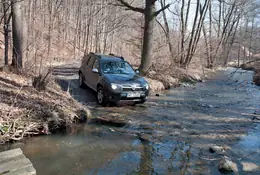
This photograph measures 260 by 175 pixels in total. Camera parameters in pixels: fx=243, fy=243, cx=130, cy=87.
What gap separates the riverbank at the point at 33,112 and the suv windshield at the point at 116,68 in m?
1.96

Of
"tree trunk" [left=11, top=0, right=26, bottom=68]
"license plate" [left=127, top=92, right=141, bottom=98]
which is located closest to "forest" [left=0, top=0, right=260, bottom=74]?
"tree trunk" [left=11, top=0, right=26, bottom=68]

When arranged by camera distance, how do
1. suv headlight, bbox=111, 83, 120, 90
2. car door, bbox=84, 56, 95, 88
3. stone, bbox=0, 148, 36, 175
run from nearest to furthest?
stone, bbox=0, 148, 36, 175 < suv headlight, bbox=111, 83, 120, 90 < car door, bbox=84, 56, 95, 88

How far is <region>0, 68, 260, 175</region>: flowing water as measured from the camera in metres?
5.21

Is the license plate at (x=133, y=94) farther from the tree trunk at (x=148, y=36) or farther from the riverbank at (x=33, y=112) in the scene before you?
the tree trunk at (x=148, y=36)

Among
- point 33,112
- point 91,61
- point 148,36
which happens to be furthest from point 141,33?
point 33,112

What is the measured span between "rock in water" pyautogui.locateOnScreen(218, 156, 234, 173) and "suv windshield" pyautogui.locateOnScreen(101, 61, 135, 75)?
226 inches

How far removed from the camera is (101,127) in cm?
749

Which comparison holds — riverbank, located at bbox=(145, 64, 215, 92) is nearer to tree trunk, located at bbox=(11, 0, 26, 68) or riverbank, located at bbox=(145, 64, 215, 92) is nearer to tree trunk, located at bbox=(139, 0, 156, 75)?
tree trunk, located at bbox=(139, 0, 156, 75)

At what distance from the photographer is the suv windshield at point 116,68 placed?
9.98 metres

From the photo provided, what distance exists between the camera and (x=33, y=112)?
6.88m

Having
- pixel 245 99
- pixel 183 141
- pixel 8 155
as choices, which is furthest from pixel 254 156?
pixel 245 99

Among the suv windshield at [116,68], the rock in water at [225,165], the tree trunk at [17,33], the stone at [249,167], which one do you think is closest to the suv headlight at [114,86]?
the suv windshield at [116,68]

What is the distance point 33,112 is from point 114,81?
10.6 feet

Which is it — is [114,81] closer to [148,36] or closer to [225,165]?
[225,165]
